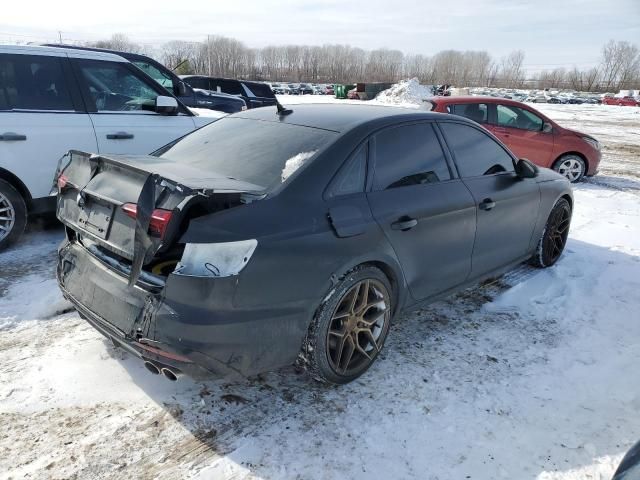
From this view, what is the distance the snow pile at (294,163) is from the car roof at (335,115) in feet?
1.05

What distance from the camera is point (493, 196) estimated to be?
395cm

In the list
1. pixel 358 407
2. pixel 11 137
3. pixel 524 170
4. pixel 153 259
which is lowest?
pixel 358 407

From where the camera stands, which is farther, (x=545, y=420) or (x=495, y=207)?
(x=495, y=207)

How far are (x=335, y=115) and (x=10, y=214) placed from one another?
3353 millimetres

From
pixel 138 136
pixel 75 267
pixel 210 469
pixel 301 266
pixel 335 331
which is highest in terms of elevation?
pixel 138 136

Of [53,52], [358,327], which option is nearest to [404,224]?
[358,327]

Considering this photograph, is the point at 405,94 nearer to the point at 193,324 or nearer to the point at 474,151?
the point at 474,151

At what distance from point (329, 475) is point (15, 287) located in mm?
3143

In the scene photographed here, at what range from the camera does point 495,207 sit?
396 centimetres

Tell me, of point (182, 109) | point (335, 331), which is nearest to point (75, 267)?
point (335, 331)

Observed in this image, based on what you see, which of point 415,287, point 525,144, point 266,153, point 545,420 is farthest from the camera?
point 525,144

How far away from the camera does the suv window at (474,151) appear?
3.78 m

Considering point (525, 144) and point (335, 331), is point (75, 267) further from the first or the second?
point (525, 144)

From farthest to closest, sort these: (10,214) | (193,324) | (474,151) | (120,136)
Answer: (120,136)
(10,214)
(474,151)
(193,324)
